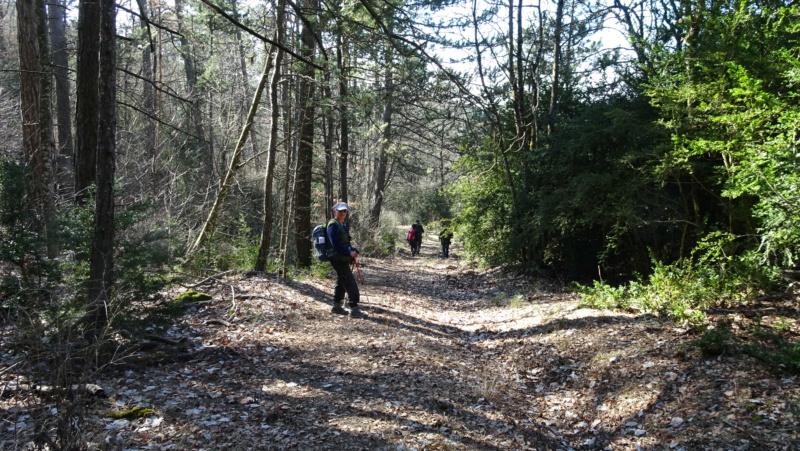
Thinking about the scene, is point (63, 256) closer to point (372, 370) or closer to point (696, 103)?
point (372, 370)

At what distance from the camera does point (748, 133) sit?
636cm

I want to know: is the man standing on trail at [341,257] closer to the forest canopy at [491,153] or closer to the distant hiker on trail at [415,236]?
the forest canopy at [491,153]

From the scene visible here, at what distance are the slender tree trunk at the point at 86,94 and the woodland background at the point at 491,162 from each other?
0.02 meters

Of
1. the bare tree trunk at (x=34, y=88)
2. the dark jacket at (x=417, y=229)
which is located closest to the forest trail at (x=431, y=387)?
the bare tree trunk at (x=34, y=88)

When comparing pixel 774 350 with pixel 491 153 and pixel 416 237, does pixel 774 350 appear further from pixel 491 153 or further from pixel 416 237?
pixel 416 237

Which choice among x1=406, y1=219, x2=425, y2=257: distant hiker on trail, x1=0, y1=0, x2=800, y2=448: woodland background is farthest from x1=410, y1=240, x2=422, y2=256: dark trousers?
x1=0, y1=0, x2=800, y2=448: woodland background

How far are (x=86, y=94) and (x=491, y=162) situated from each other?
1043 cm

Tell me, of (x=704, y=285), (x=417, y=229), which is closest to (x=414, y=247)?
(x=417, y=229)

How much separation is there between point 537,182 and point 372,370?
25.6 feet

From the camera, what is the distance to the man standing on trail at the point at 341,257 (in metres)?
7.81

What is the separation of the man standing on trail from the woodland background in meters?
2.23

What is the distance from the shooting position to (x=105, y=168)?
4828 millimetres

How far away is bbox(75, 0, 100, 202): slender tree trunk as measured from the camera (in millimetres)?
5379

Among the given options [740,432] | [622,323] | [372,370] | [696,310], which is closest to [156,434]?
[372,370]
